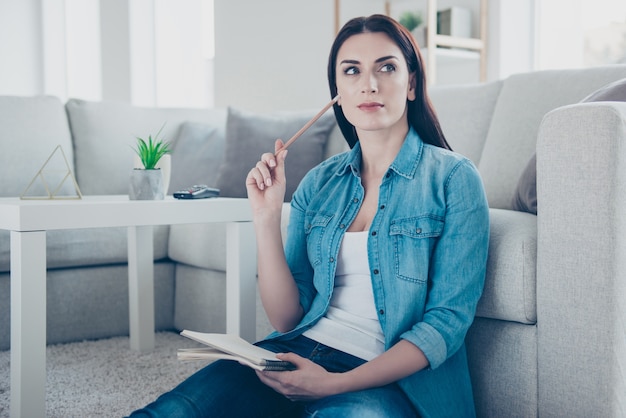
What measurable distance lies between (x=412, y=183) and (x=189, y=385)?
51 centimetres

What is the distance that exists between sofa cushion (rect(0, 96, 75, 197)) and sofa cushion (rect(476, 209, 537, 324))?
1.84 metres

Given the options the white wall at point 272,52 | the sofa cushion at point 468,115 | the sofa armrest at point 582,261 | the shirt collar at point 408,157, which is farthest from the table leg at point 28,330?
the white wall at point 272,52

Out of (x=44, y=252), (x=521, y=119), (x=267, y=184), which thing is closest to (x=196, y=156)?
(x=521, y=119)

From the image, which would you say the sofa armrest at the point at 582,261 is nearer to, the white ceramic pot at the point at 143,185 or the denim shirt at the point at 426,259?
the denim shirt at the point at 426,259

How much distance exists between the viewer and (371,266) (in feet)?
3.99

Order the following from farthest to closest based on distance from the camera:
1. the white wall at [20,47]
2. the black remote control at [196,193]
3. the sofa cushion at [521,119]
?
the white wall at [20,47] → the sofa cushion at [521,119] → the black remote control at [196,193]

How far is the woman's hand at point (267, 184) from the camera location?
134 cm

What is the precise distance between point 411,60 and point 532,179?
0.56 metres

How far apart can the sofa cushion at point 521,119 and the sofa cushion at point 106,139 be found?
133 centimetres

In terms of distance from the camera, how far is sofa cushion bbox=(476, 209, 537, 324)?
1.29 m

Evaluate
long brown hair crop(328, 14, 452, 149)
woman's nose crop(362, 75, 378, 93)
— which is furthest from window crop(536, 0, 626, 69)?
woman's nose crop(362, 75, 378, 93)

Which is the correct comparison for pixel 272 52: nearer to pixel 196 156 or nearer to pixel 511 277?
pixel 196 156

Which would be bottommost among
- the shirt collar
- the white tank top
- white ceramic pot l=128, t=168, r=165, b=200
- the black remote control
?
the white tank top

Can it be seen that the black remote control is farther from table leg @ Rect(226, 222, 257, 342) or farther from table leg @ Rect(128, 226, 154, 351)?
table leg @ Rect(128, 226, 154, 351)
